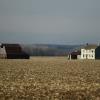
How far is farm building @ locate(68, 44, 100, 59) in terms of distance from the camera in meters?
121

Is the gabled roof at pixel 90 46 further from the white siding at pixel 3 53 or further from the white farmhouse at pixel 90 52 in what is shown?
the white siding at pixel 3 53

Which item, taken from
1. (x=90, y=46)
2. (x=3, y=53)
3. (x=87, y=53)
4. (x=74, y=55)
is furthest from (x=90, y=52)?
(x=3, y=53)

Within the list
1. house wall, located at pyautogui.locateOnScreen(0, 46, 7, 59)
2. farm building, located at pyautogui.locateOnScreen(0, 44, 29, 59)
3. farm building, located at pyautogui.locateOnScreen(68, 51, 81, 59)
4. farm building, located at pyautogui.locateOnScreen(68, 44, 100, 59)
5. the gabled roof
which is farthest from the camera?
farm building, located at pyautogui.locateOnScreen(68, 51, 81, 59)

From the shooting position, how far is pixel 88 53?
410 feet

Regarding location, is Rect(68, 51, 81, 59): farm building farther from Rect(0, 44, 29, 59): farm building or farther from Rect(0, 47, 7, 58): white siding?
Rect(0, 47, 7, 58): white siding

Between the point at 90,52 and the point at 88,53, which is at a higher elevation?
the point at 90,52

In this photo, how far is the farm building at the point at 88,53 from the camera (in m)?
121

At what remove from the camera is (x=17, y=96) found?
51.2ft

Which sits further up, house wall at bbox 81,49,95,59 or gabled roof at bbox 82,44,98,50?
gabled roof at bbox 82,44,98,50

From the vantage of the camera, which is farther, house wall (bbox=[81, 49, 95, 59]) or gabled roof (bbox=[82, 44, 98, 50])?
gabled roof (bbox=[82, 44, 98, 50])

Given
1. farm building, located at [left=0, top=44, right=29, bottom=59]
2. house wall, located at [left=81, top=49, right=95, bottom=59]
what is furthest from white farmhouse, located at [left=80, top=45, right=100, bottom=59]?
farm building, located at [left=0, top=44, right=29, bottom=59]

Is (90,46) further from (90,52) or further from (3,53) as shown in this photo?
(3,53)

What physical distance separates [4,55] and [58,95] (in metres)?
94.2

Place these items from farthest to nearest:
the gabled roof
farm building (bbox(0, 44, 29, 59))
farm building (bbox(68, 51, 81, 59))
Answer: farm building (bbox(68, 51, 81, 59)), the gabled roof, farm building (bbox(0, 44, 29, 59))
